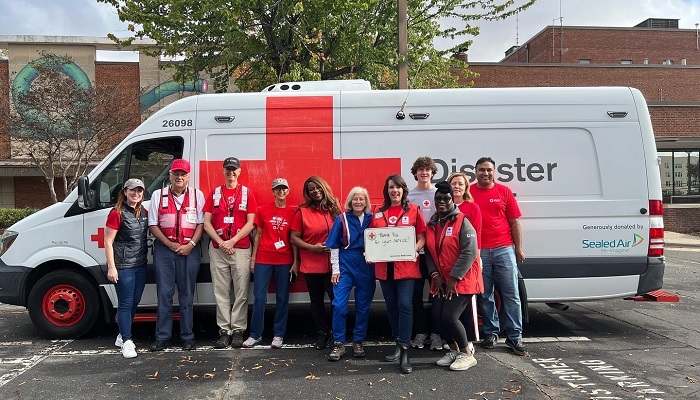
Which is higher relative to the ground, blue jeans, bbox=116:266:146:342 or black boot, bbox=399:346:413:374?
blue jeans, bbox=116:266:146:342

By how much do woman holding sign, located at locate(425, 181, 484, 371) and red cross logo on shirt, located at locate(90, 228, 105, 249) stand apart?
11.2 ft

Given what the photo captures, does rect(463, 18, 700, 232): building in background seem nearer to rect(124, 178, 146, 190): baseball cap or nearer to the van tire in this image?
rect(124, 178, 146, 190): baseball cap

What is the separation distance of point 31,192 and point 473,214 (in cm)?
2574

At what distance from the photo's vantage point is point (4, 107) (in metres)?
19.5

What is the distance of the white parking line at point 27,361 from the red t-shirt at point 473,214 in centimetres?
422

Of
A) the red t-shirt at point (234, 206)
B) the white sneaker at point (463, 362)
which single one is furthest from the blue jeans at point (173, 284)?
the white sneaker at point (463, 362)

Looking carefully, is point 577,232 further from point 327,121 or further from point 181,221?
point 181,221

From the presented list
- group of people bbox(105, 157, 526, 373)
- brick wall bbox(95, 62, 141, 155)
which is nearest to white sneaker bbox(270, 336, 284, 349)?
group of people bbox(105, 157, 526, 373)

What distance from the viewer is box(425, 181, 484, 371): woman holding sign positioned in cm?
500

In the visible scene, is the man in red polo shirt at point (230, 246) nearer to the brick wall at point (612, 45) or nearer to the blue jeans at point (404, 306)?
the blue jeans at point (404, 306)

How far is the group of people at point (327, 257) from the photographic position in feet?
17.3

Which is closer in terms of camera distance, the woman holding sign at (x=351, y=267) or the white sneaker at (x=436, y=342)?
the woman holding sign at (x=351, y=267)

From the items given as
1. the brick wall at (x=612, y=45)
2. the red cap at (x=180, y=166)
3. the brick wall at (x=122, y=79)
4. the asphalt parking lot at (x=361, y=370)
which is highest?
the brick wall at (x=612, y=45)

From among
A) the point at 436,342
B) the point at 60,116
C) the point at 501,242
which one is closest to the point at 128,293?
the point at 436,342
